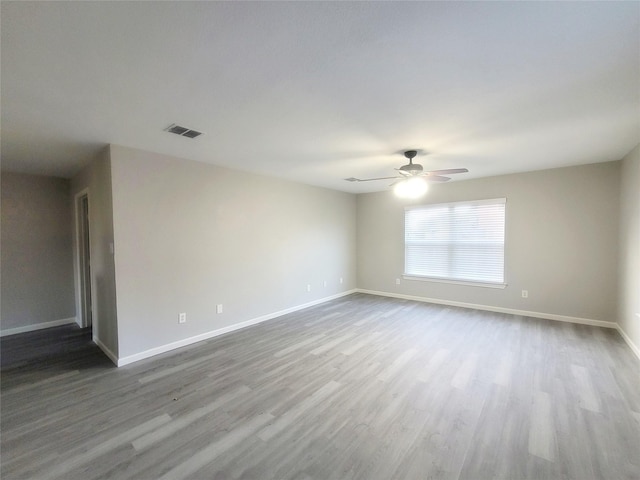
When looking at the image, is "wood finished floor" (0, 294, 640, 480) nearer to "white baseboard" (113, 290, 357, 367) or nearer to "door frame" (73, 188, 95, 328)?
"white baseboard" (113, 290, 357, 367)

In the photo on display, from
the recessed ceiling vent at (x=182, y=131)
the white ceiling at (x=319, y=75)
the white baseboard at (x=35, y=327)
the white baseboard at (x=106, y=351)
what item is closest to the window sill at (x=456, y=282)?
the white ceiling at (x=319, y=75)

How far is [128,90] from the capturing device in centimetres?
190

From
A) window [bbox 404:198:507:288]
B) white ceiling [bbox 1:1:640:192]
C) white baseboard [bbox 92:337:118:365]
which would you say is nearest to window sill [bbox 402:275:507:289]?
window [bbox 404:198:507:288]

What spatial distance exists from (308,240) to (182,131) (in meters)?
3.20

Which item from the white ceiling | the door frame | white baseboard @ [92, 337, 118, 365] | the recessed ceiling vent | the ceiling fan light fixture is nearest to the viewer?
the white ceiling

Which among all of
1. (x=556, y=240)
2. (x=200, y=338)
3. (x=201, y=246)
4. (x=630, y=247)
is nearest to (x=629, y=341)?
(x=630, y=247)

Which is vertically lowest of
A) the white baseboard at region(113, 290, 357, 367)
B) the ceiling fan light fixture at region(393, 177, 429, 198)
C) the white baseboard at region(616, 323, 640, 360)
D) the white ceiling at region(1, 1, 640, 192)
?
the white baseboard at region(113, 290, 357, 367)

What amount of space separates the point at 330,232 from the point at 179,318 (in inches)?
135

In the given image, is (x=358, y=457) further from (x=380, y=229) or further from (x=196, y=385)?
(x=380, y=229)

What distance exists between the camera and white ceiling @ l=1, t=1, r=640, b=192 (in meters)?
1.29

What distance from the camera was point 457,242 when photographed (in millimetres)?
5301

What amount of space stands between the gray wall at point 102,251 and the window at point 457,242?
514 centimetres

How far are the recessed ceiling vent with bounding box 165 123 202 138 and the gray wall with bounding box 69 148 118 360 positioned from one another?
982 millimetres

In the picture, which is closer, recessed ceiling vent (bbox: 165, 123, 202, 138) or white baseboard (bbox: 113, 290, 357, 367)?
recessed ceiling vent (bbox: 165, 123, 202, 138)
